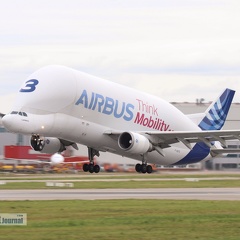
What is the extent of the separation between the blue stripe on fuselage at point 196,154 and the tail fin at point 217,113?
1.56 m

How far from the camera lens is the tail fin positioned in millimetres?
69938

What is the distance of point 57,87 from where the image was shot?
55.3 meters

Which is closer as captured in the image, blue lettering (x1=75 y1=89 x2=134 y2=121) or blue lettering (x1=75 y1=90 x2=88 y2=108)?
blue lettering (x1=75 y1=90 x2=88 y2=108)

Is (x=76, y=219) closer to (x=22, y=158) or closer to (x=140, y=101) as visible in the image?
(x=140, y=101)

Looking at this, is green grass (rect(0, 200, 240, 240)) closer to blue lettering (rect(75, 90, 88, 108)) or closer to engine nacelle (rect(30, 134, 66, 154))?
blue lettering (rect(75, 90, 88, 108))

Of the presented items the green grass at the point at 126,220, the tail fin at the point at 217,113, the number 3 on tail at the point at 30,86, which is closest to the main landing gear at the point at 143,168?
the tail fin at the point at 217,113

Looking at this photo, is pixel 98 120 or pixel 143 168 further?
pixel 143 168

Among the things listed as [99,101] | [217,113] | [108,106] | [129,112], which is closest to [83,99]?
[99,101]

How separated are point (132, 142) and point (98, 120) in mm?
3014

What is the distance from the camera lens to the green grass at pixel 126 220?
106 ft

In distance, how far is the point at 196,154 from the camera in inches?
2734

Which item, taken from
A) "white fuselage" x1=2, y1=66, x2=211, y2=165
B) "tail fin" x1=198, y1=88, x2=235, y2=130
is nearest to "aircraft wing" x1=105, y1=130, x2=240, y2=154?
"white fuselage" x1=2, y1=66, x2=211, y2=165

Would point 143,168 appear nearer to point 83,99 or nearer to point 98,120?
point 98,120

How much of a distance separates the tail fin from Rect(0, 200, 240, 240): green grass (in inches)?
805
